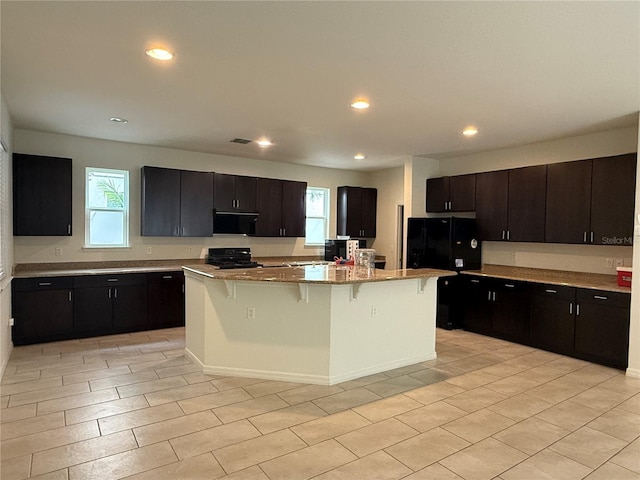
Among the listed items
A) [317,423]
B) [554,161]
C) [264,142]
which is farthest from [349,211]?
[317,423]

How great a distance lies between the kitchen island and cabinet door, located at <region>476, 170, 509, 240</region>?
2.16 m

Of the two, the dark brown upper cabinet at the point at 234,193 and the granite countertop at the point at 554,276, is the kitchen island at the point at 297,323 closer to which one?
the granite countertop at the point at 554,276

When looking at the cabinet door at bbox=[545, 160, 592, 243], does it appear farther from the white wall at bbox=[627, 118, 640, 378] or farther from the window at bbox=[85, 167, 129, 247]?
the window at bbox=[85, 167, 129, 247]

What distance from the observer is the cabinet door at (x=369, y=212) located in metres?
7.95

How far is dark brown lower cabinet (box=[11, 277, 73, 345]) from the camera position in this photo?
4812 millimetres

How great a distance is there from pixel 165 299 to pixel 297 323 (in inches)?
107

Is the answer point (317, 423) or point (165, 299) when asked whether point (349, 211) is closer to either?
point (165, 299)

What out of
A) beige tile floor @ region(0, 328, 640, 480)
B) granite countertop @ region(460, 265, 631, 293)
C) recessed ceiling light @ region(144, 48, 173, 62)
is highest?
recessed ceiling light @ region(144, 48, 173, 62)

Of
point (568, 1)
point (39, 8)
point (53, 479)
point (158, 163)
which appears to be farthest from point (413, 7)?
point (158, 163)

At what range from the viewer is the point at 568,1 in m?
2.13

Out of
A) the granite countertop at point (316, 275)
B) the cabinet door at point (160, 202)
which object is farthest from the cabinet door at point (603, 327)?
the cabinet door at point (160, 202)

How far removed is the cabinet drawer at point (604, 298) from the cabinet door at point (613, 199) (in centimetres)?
64

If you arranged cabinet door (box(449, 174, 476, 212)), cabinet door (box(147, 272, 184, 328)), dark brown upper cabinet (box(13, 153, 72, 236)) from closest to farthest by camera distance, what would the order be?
dark brown upper cabinet (box(13, 153, 72, 236))
cabinet door (box(147, 272, 184, 328))
cabinet door (box(449, 174, 476, 212))

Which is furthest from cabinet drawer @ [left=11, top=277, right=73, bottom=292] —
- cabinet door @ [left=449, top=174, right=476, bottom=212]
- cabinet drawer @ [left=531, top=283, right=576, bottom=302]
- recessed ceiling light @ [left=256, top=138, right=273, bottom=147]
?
cabinet drawer @ [left=531, top=283, right=576, bottom=302]
